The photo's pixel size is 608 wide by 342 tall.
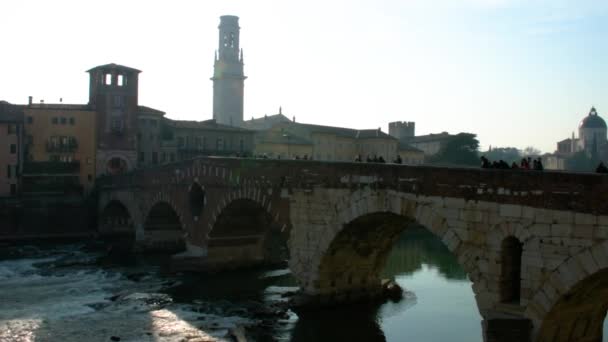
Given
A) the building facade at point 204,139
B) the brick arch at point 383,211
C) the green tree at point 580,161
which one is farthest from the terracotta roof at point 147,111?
the green tree at point 580,161

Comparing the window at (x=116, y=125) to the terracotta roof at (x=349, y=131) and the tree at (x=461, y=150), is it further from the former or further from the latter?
the tree at (x=461, y=150)

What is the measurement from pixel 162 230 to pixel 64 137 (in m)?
12.7

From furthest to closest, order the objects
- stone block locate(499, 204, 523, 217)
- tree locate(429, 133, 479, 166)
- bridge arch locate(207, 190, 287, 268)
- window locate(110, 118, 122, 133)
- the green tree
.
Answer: the green tree < tree locate(429, 133, 479, 166) < window locate(110, 118, 122, 133) < bridge arch locate(207, 190, 287, 268) < stone block locate(499, 204, 523, 217)

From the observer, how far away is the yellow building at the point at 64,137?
46.1 metres

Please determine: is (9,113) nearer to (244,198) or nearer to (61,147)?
(61,147)

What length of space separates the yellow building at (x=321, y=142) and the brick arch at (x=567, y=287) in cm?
3960

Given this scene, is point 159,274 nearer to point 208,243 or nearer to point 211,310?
point 208,243

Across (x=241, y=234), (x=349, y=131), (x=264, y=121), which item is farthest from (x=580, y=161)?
(x=241, y=234)

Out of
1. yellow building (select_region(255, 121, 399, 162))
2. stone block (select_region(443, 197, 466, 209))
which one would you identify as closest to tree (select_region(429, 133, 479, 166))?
yellow building (select_region(255, 121, 399, 162))

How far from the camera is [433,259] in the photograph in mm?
34969

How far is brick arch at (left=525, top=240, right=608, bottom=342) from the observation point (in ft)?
42.0

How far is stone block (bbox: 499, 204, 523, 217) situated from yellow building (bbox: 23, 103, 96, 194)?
3715cm

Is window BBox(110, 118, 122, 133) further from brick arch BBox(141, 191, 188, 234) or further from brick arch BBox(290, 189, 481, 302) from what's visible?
brick arch BBox(290, 189, 481, 302)

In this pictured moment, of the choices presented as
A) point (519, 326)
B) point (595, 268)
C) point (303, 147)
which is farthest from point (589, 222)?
point (303, 147)
